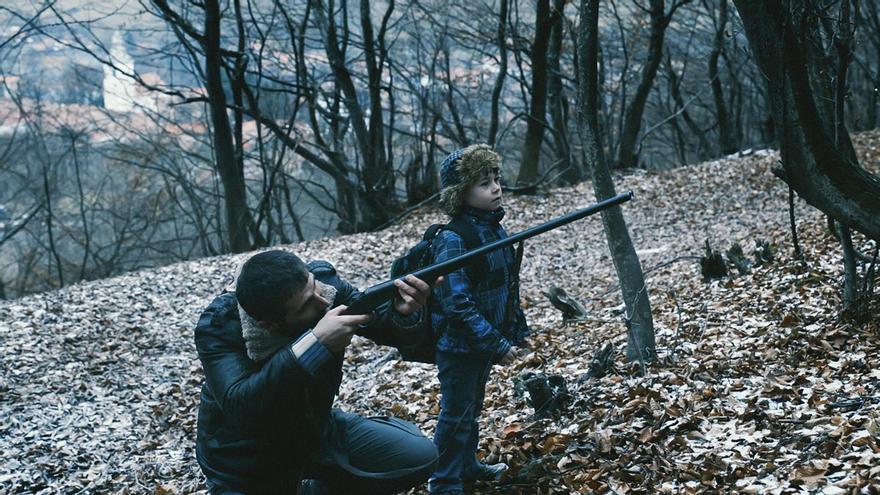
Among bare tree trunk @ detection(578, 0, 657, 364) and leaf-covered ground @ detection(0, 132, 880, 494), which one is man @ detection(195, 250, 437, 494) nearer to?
leaf-covered ground @ detection(0, 132, 880, 494)

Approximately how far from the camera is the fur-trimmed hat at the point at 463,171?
13.5 ft

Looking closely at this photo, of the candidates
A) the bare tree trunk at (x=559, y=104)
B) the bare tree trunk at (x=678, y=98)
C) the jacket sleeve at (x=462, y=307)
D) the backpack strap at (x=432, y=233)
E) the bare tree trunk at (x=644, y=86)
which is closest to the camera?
the jacket sleeve at (x=462, y=307)

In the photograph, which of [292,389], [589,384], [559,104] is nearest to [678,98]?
[559,104]

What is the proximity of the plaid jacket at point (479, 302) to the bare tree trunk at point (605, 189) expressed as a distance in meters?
1.46

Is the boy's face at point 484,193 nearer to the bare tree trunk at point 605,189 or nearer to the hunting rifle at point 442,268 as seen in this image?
the hunting rifle at point 442,268

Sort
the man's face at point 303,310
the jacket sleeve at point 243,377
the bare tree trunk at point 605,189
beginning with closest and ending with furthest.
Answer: the jacket sleeve at point 243,377 < the man's face at point 303,310 < the bare tree trunk at point 605,189

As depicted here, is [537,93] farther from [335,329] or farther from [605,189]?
[335,329]

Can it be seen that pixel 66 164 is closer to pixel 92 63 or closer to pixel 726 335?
pixel 92 63

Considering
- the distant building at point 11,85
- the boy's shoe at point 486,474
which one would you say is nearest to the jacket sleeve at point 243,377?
the boy's shoe at point 486,474

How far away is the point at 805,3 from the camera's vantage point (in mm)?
4648

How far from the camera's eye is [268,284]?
305 centimetres

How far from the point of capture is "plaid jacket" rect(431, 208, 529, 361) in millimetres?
3930

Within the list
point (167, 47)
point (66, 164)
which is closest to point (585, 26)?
point (167, 47)

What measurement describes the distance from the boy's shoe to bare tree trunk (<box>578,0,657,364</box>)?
1.56 m
